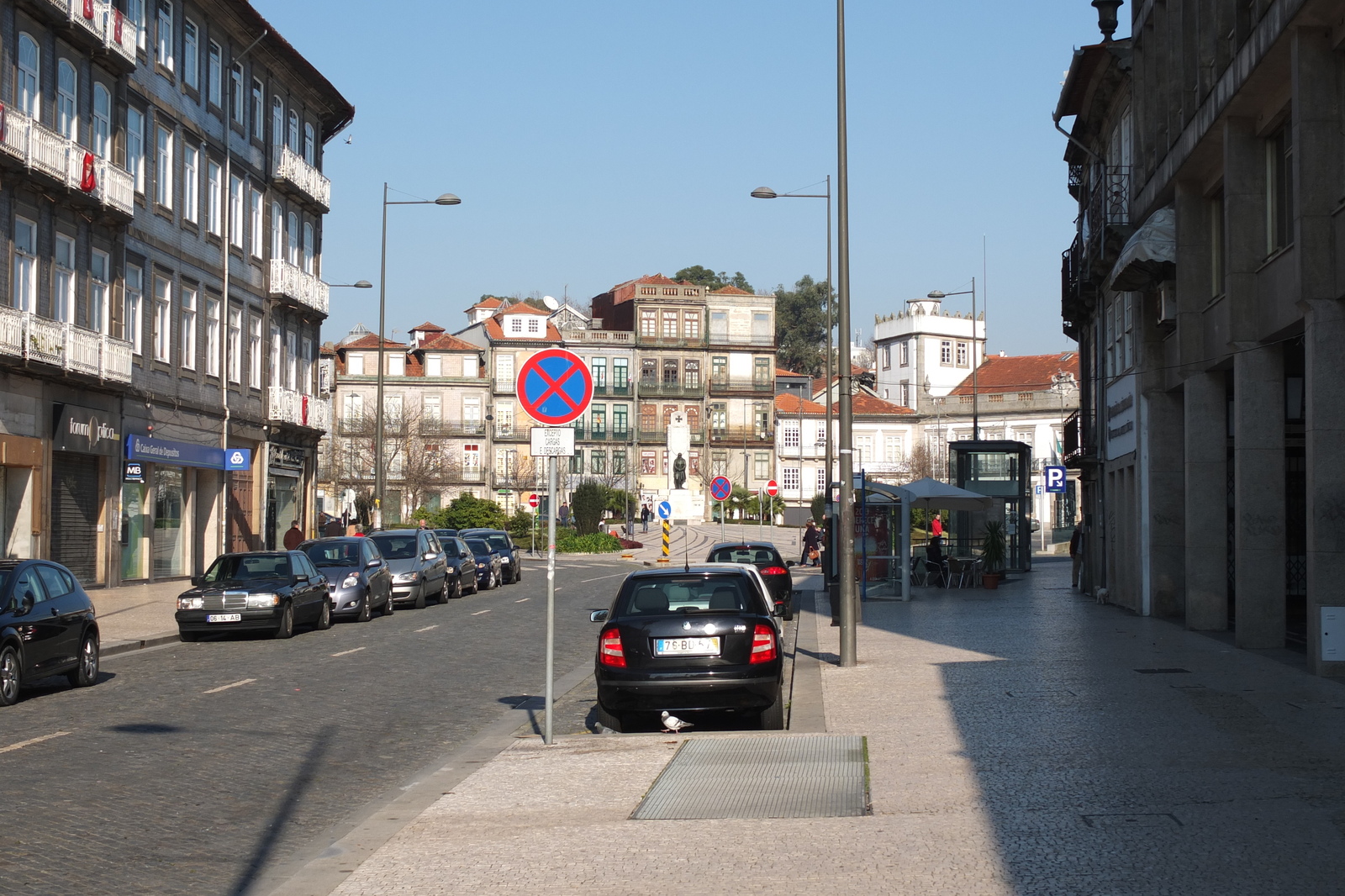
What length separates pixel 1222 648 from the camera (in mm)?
18781

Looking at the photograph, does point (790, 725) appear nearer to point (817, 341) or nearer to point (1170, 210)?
point (1170, 210)

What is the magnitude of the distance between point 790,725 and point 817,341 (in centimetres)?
12175

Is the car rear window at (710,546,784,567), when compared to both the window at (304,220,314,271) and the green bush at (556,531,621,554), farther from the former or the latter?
the green bush at (556,531,621,554)

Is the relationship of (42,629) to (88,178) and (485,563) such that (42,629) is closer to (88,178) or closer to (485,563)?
(88,178)

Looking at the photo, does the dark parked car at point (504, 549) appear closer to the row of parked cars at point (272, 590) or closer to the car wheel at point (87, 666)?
the row of parked cars at point (272, 590)

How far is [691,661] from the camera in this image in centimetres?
1247

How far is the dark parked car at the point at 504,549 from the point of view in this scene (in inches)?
1718

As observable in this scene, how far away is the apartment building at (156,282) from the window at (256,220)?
105 mm

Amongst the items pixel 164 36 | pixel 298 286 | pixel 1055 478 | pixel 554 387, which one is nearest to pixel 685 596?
pixel 554 387

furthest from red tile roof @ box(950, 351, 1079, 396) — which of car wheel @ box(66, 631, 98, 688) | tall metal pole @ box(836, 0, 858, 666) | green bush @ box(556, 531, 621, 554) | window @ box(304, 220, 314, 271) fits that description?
car wheel @ box(66, 631, 98, 688)

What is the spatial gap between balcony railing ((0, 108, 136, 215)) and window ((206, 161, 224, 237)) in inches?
215

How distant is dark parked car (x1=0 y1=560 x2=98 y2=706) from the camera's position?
15.2 m

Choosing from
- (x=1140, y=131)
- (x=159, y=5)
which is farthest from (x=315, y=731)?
(x=159, y=5)

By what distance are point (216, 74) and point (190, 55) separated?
1.79 metres
